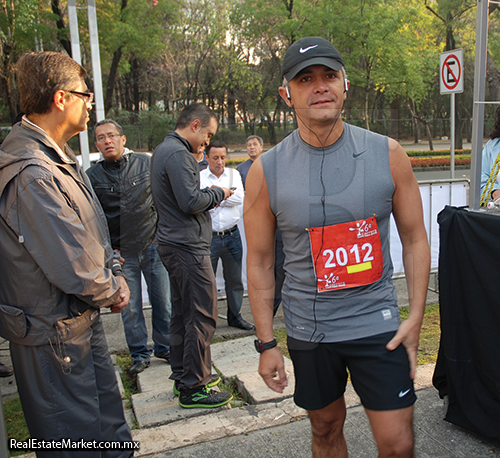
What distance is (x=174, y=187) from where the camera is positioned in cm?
364

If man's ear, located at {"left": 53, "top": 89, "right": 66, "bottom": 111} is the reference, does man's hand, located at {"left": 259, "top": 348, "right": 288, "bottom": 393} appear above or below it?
below

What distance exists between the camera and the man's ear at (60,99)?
2.36 m

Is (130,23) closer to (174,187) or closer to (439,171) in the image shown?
(439,171)

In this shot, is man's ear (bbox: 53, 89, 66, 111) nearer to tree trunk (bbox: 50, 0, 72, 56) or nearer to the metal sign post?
the metal sign post

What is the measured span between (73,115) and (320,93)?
1.21m

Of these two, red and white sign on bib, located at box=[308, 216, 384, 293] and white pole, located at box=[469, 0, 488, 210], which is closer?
red and white sign on bib, located at box=[308, 216, 384, 293]

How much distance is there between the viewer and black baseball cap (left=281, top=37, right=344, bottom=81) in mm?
2092

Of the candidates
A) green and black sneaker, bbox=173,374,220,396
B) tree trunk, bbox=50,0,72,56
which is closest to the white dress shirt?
green and black sneaker, bbox=173,374,220,396

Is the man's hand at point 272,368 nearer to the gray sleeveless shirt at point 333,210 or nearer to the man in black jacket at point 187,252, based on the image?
the gray sleeveless shirt at point 333,210

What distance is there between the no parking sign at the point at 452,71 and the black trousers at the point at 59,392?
891 centimetres

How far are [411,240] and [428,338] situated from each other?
2.91m

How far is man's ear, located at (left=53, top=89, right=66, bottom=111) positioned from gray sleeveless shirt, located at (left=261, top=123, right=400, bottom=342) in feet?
3.38

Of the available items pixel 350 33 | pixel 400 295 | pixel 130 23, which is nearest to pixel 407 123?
pixel 350 33

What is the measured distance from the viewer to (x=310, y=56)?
2.10 meters
